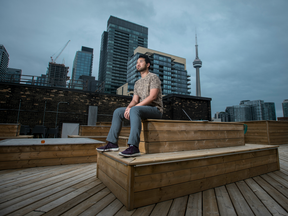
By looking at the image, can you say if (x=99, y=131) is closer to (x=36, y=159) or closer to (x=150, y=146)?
(x=36, y=159)

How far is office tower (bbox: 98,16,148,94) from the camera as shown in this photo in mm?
80562

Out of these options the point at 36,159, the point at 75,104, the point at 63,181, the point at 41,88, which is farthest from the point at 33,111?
the point at 63,181

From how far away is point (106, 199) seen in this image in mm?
1412

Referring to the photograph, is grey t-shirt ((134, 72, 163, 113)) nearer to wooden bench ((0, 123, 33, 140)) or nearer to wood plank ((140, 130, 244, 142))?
wood plank ((140, 130, 244, 142))

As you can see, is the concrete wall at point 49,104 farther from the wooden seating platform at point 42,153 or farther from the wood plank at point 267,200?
the wood plank at point 267,200

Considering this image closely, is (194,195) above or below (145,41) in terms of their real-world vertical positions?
below

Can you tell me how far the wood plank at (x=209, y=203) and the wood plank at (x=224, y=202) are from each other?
0.13 ft

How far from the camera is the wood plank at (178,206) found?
1.17m

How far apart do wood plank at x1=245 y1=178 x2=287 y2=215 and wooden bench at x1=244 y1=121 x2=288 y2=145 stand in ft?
15.8

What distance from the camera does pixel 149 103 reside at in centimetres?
178

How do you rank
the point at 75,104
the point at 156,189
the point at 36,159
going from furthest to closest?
the point at 75,104, the point at 36,159, the point at 156,189

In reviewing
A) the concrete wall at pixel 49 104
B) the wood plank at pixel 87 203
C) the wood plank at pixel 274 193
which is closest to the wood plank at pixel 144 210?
the wood plank at pixel 87 203

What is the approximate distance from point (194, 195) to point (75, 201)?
1.22 metres

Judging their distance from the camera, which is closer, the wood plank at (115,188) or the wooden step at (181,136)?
the wood plank at (115,188)
